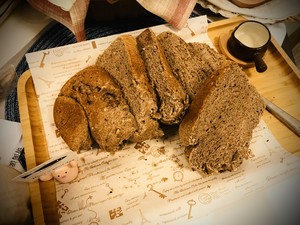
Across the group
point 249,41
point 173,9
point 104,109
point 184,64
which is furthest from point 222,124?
point 173,9

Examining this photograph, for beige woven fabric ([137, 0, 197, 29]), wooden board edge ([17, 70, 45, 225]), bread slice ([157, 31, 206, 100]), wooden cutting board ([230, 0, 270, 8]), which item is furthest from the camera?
wooden cutting board ([230, 0, 270, 8])

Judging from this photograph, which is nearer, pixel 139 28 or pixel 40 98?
pixel 40 98

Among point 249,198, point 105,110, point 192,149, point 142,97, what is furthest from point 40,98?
point 249,198

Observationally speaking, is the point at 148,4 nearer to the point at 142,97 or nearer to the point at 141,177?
the point at 142,97

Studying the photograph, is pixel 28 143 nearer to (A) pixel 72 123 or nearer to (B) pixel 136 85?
(A) pixel 72 123

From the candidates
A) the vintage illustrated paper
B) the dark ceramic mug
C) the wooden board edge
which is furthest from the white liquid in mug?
the wooden board edge

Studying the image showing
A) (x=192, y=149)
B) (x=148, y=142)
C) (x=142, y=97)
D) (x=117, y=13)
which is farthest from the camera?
(x=117, y=13)

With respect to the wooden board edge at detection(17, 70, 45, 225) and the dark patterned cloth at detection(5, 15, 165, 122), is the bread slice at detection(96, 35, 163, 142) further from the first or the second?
the wooden board edge at detection(17, 70, 45, 225)
